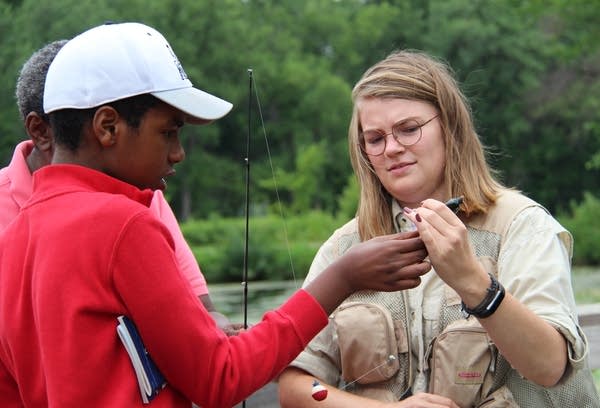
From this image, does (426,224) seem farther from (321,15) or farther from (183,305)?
(321,15)

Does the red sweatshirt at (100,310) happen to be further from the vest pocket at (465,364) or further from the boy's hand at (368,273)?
the vest pocket at (465,364)

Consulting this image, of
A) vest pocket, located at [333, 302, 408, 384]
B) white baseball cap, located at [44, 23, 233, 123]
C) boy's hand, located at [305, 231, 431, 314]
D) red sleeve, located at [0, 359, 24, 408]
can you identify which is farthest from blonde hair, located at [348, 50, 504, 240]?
red sleeve, located at [0, 359, 24, 408]

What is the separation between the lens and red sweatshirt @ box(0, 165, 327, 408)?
210 centimetres

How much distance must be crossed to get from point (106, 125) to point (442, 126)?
1367 millimetres

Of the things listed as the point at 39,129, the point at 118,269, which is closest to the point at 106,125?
the point at 118,269

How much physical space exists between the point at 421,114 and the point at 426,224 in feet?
2.35

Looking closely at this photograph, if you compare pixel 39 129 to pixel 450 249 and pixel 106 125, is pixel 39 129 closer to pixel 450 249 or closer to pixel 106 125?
pixel 106 125

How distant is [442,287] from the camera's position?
315cm

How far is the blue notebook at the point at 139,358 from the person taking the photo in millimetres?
2135

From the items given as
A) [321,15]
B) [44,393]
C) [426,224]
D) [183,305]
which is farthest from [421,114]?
[321,15]

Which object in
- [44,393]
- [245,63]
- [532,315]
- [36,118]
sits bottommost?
[245,63]

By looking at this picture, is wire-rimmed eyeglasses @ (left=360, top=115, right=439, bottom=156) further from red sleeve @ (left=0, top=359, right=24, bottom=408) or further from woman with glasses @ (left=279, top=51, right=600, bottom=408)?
red sleeve @ (left=0, top=359, right=24, bottom=408)

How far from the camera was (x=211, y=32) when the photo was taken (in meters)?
54.3

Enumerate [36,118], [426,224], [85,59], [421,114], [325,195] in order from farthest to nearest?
[325,195], [421,114], [36,118], [426,224], [85,59]
